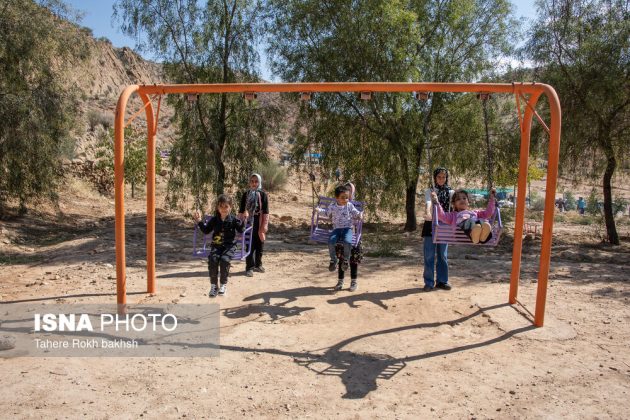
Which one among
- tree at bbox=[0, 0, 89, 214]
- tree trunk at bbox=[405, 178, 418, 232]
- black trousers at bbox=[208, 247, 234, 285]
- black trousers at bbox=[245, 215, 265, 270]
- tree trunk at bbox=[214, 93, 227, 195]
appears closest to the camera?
black trousers at bbox=[208, 247, 234, 285]

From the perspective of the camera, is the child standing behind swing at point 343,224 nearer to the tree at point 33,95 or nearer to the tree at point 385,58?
the tree at point 385,58

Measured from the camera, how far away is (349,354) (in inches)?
192

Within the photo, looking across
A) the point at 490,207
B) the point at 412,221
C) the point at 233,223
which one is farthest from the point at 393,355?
the point at 412,221

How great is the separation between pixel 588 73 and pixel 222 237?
9.97 m

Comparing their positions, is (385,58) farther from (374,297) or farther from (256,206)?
(374,297)

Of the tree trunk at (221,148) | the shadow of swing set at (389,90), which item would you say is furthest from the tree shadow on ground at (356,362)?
the tree trunk at (221,148)

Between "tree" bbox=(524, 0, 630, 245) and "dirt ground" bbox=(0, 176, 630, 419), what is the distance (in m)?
4.48

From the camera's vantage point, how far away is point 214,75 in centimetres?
1438

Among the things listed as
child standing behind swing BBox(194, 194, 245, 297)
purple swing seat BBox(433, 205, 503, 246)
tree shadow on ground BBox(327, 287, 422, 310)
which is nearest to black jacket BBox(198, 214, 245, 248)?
child standing behind swing BBox(194, 194, 245, 297)

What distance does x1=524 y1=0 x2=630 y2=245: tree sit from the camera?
1163 centimetres

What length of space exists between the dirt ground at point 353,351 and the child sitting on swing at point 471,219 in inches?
38.4

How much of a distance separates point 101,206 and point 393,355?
56.6ft

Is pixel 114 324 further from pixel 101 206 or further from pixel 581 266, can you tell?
pixel 101 206

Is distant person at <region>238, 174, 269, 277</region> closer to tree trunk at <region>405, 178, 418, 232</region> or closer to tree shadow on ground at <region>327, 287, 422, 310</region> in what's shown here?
tree shadow on ground at <region>327, 287, 422, 310</region>
